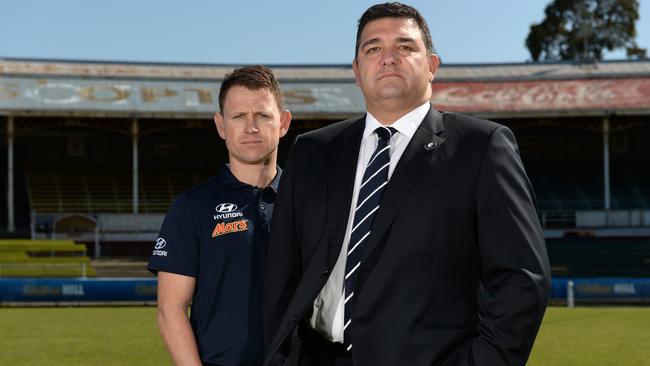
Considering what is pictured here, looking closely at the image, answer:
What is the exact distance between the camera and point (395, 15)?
3.23 meters

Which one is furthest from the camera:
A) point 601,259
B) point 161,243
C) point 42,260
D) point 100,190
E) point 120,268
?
point 100,190

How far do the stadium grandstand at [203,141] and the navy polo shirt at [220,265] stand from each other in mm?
27424

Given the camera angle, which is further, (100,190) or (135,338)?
(100,190)

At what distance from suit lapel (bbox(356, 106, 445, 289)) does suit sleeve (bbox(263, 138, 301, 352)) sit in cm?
37

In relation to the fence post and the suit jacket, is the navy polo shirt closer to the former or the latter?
the suit jacket

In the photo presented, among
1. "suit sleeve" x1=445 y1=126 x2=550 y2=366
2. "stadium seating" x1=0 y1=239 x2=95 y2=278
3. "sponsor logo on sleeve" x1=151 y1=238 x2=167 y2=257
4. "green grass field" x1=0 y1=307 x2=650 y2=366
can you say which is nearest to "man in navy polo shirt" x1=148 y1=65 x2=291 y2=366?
"sponsor logo on sleeve" x1=151 y1=238 x2=167 y2=257

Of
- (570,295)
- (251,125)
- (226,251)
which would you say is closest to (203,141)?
(570,295)

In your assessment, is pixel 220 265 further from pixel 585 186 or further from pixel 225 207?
pixel 585 186

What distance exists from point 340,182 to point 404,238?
0.37m

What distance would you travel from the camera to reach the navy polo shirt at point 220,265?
366cm

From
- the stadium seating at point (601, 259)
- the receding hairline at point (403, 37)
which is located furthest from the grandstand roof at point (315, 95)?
the receding hairline at point (403, 37)

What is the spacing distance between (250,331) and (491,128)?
1326 mm

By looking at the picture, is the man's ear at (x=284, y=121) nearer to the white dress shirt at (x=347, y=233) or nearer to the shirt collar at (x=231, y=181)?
the shirt collar at (x=231, y=181)

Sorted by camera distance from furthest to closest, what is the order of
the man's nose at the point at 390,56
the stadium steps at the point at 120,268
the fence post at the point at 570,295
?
the stadium steps at the point at 120,268 < the fence post at the point at 570,295 < the man's nose at the point at 390,56
